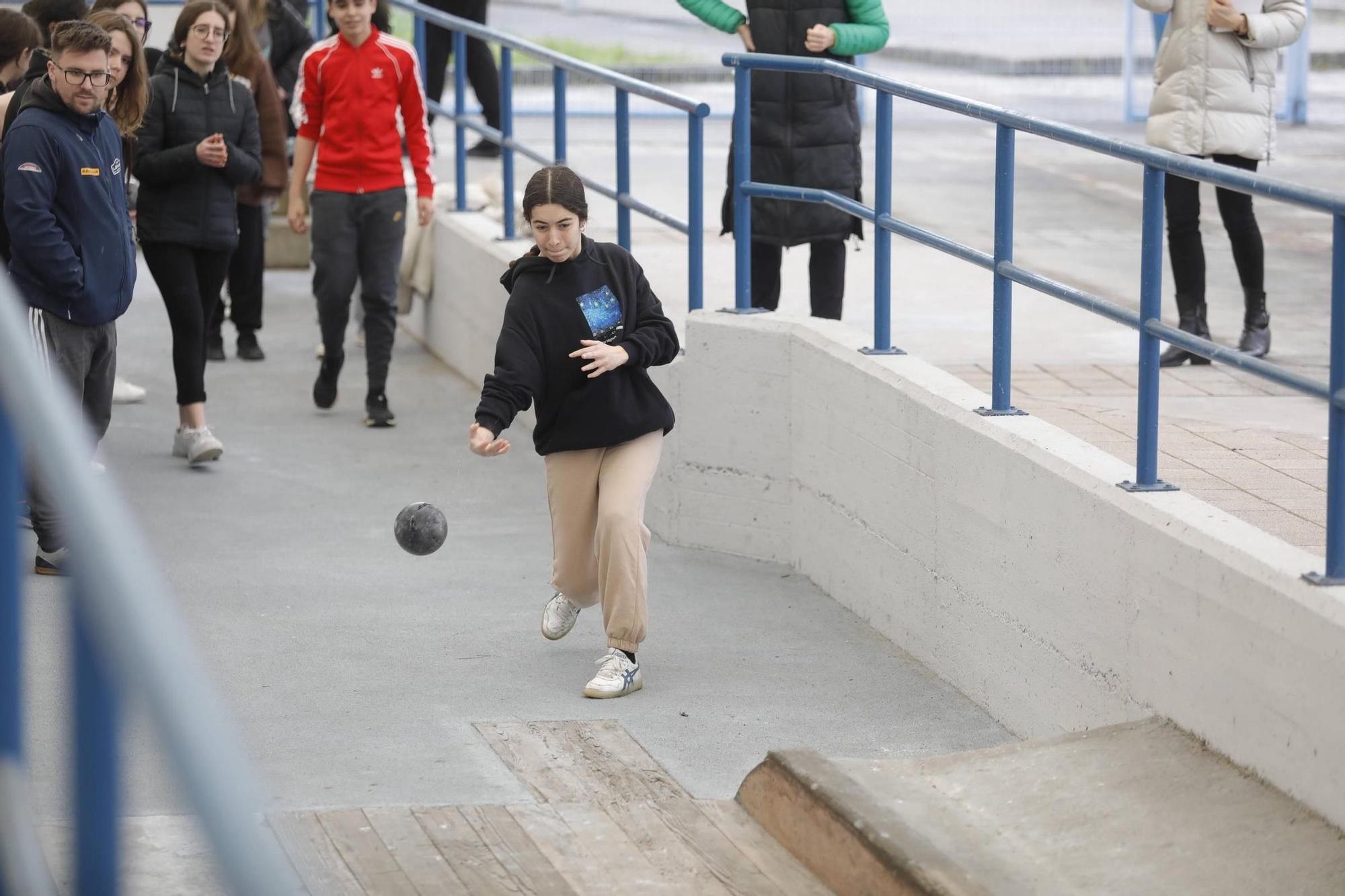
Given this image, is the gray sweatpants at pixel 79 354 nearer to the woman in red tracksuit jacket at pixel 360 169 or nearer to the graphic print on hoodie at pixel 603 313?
the graphic print on hoodie at pixel 603 313

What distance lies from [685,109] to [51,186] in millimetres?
2269

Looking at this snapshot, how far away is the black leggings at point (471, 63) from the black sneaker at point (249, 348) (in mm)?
2960

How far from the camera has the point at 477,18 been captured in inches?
535

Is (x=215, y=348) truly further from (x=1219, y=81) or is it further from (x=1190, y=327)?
(x=1219, y=81)

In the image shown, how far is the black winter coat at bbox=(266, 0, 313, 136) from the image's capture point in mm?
10984

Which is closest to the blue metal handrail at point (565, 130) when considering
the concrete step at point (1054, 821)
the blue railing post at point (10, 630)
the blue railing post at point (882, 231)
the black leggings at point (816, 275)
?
the black leggings at point (816, 275)

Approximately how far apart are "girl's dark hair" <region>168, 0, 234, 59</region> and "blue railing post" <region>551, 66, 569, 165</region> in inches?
54.9

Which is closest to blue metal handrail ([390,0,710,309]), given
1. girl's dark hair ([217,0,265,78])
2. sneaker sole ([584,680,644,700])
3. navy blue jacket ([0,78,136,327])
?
girl's dark hair ([217,0,265,78])

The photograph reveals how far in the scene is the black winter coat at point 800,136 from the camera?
743 centimetres

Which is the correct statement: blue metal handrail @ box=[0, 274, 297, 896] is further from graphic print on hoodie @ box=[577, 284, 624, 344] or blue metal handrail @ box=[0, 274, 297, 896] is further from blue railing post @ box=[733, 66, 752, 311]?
blue railing post @ box=[733, 66, 752, 311]

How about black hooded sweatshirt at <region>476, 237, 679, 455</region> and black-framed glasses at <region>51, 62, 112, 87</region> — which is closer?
black hooded sweatshirt at <region>476, 237, 679, 455</region>

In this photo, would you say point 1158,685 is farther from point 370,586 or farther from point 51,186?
point 51,186

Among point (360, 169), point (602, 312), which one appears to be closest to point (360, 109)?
point (360, 169)

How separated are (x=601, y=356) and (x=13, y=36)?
2.87 meters
